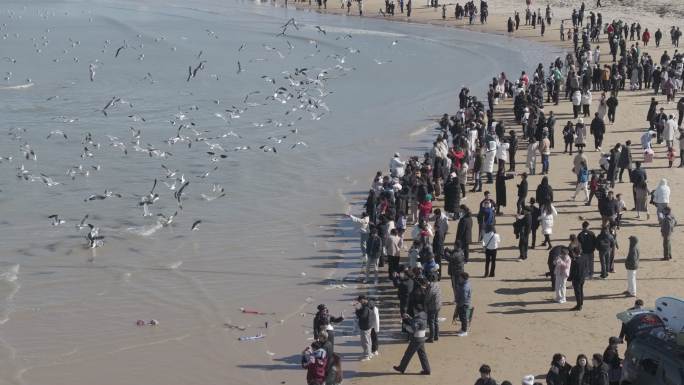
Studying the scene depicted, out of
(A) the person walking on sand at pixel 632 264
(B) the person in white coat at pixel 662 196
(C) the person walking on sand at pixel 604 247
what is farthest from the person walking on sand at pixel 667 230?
(A) the person walking on sand at pixel 632 264

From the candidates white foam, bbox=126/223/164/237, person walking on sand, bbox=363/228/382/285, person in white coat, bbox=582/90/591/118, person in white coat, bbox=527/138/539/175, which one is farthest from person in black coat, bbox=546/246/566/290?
person in white coat, bbox=582/90/591/118

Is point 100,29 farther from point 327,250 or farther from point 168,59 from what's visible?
point 327,250

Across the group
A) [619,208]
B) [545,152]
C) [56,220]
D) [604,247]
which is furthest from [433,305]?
[56,220]

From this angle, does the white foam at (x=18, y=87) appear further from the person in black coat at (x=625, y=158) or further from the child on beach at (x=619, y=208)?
the child on beach at (x=619, y=208)

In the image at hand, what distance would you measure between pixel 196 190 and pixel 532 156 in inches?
349

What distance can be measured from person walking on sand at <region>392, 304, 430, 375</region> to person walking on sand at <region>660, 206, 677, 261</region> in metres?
6.51

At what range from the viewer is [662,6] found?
62.8 metres

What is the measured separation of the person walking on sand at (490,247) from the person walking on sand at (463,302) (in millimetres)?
2499

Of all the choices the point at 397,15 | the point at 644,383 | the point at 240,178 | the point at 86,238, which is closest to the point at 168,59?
the point at 397,15

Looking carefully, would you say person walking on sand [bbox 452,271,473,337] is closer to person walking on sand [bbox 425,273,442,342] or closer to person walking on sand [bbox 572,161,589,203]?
person walking on sand [bbox 425,273,442,342]

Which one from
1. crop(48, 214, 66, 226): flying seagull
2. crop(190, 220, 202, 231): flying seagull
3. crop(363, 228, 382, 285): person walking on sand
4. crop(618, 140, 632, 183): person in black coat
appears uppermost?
crop(618, 140, 632, 183): person in black coat

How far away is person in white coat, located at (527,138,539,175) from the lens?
27.1 meters

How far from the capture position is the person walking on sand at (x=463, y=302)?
16859 mm

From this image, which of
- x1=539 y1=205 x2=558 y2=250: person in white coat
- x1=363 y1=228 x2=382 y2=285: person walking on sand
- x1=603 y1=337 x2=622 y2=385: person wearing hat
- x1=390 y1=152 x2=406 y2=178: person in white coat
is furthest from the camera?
x1=390 y1=152 x2=406 y2=178: person in white coat
